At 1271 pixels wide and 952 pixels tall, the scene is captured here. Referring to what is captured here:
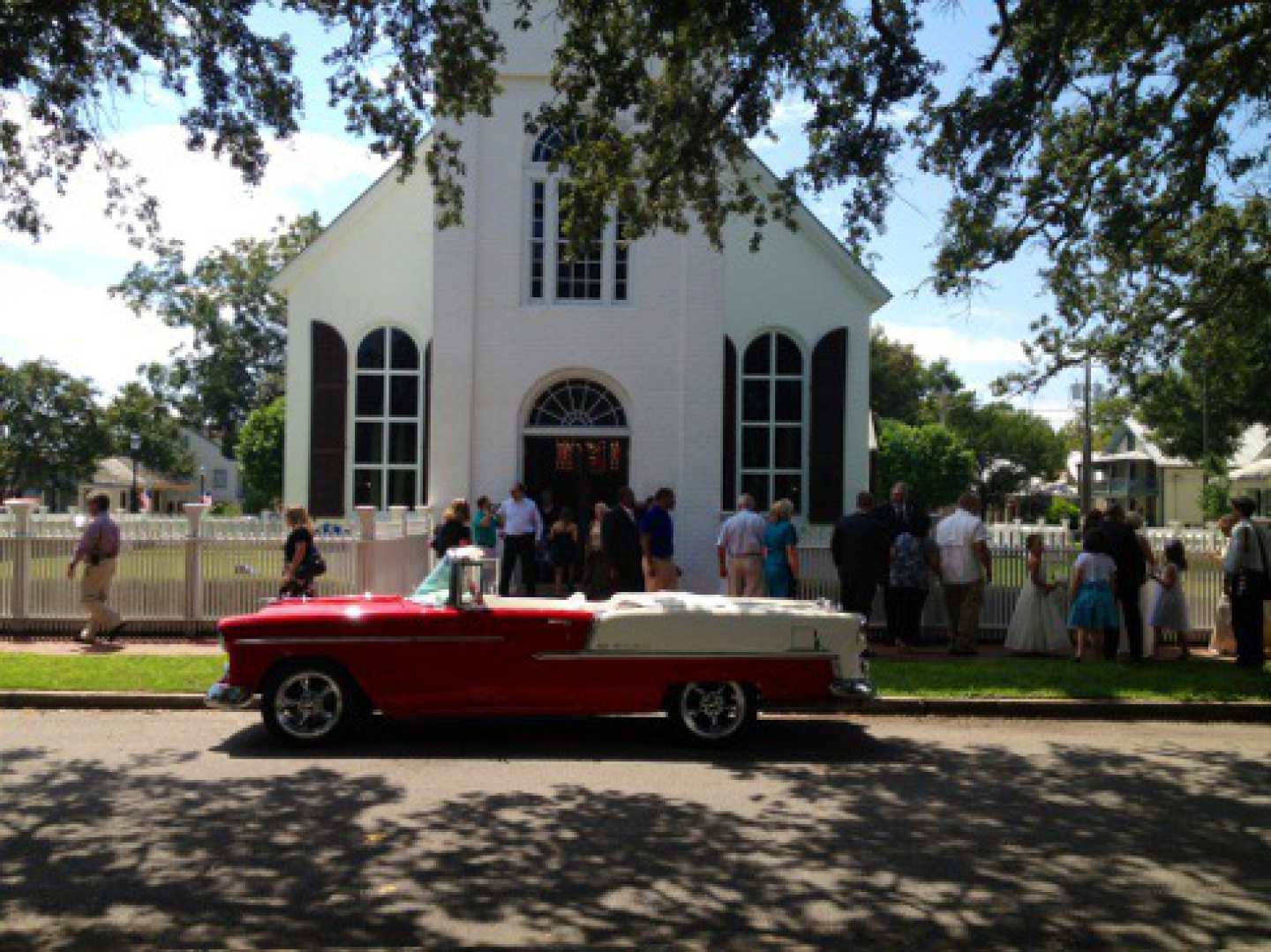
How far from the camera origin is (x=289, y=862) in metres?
5.70

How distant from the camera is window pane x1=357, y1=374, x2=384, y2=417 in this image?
64.0 feet

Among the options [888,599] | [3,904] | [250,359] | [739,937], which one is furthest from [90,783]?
→ [250,359]

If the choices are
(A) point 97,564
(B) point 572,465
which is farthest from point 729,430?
(A) point 97,564

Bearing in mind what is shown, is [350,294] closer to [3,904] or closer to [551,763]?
[551,763]

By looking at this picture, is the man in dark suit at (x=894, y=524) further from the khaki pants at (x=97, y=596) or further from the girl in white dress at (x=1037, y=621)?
the khaki pants at (x=97, y=596)

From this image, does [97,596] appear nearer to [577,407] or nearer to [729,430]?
[577,407]

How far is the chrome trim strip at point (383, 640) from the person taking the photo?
27.5 ft

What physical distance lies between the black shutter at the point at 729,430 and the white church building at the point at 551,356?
0.12ft

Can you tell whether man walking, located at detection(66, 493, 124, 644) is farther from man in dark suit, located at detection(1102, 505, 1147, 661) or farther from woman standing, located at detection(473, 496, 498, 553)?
man in dark suit, located at detection(1102, 505, 1147, 661)

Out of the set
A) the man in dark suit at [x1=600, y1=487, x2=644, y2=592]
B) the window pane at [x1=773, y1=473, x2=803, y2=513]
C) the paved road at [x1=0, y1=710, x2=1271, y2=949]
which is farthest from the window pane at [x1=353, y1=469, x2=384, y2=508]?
the paved road at [x1=0, y1=710, x2=1271, y2=949]

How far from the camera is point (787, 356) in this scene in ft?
65.0

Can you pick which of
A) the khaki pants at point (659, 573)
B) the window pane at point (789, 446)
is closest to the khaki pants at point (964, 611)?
the khaki pants at point (659, 573)

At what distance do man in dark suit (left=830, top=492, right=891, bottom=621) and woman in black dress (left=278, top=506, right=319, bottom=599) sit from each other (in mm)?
5912

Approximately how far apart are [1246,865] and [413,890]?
4.07m
